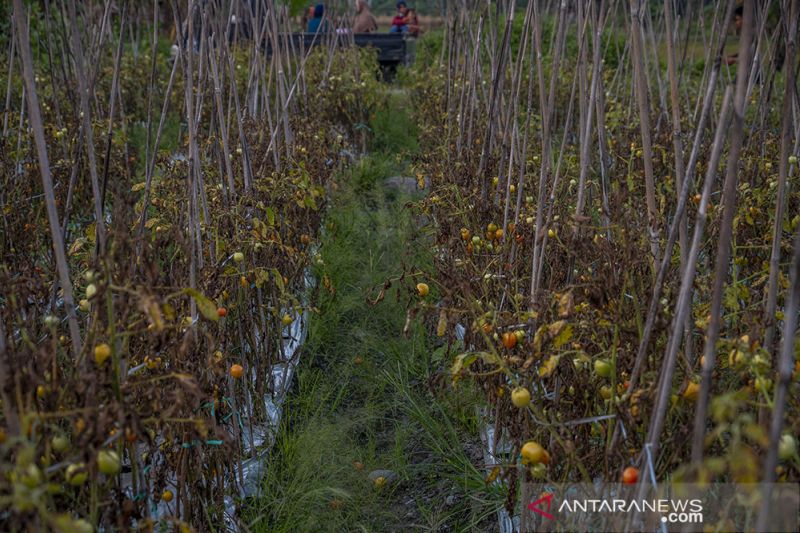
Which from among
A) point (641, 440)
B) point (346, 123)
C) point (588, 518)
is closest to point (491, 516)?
point (588, 518)

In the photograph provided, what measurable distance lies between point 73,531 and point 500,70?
1.58 m

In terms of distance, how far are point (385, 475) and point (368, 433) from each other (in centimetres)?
20

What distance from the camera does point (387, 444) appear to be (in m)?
2.08

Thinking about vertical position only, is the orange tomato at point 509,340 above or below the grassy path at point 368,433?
above

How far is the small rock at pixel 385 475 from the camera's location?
1.88 meters

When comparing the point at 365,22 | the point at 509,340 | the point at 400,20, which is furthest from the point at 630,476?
the point at 400,20

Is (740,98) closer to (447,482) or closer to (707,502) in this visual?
(707,502)

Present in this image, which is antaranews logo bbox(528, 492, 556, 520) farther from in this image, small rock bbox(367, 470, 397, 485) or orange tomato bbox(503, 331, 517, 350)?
small rock bbox(367, 470, 397, 485)

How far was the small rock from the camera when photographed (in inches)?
74.1

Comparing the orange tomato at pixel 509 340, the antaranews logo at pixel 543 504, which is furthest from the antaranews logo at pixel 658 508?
the orange tomato at pixel 509 340

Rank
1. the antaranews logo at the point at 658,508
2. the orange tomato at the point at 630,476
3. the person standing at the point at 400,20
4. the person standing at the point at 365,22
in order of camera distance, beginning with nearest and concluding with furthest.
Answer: the antaranews logo at the point at 658,508 < the orange tomato at the point at 630,476 < the person standing at the point at 365,22 < the person standing at the point at 400,20

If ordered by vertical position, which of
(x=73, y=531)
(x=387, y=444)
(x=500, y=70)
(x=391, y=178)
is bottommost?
(x=387, y=444)

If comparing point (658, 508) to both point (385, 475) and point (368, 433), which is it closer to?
point (385, 475)

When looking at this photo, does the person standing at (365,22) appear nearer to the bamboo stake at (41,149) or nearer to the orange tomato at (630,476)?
the bamboo stake at (41,149)
